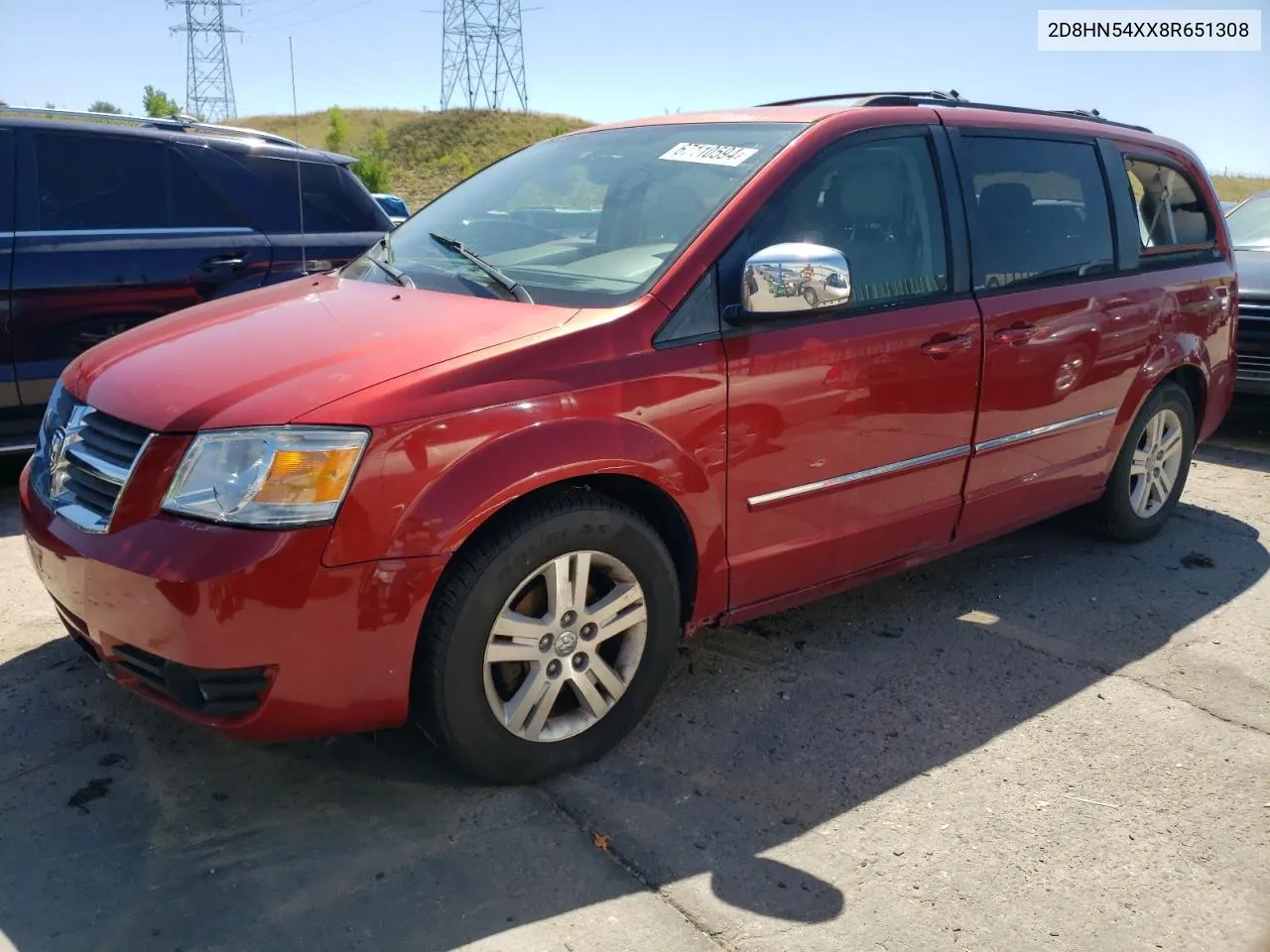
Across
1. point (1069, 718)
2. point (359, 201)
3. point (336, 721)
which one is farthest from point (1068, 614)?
point (359, 201)

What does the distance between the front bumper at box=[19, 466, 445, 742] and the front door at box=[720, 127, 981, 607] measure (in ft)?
3.59

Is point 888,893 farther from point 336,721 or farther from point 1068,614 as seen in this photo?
point 1068,614

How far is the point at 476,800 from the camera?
286 centimetres

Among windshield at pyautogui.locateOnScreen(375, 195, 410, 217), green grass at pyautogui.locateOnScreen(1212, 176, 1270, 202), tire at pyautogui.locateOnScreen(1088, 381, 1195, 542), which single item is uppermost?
green grass at pyautogui.locateOnScreen(1212, 176, 1270, 202)

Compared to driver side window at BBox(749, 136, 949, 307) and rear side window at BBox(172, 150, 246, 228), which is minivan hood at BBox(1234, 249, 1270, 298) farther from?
rear side window at BBox(172, 150, 246, 228)

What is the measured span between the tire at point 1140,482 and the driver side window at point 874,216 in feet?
5.52

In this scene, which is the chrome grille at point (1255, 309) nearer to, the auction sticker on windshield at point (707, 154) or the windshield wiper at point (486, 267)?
the auction sticker on windshield at point (707, 154)

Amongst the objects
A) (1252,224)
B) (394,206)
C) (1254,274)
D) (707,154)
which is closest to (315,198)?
(707,154)

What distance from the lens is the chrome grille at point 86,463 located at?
2.64 m

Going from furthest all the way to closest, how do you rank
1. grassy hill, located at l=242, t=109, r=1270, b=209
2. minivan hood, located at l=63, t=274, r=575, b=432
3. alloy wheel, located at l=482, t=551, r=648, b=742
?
grassy hill, located at l=242, t=109, r=1270, b=209, alloy wheel, located at l=482, t=551, r=648, b=742, minivan hood, located at l=63, t=274, r=575, b=432

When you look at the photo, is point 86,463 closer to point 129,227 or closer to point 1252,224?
point 129,227

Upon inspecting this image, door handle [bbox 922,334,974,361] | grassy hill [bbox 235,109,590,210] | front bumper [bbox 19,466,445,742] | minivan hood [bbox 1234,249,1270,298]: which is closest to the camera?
front bumper [bbox 19,466,445,742]

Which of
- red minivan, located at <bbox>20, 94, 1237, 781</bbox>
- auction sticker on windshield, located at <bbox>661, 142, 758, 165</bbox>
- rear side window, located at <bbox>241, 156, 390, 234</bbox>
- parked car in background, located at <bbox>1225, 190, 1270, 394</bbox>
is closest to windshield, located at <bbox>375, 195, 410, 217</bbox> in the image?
rear side window, located at <bbox>241, 156, 390, 234</bbox>

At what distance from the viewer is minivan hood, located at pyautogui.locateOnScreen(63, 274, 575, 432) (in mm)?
2590
